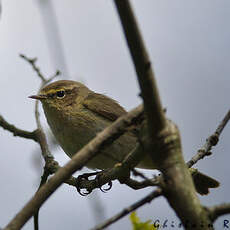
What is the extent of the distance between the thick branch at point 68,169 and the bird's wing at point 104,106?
356 centimetres

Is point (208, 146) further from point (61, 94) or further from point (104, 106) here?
point (61, 94)

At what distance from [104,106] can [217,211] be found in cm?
403

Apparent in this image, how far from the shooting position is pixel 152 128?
1960 millimetres

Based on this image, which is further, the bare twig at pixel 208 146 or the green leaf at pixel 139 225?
the bare twig at pixel 208 146

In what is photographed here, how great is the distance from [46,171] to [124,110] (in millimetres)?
2069

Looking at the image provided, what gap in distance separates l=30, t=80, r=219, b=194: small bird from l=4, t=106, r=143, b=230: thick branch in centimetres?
265

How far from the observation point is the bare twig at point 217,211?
192 centimetres

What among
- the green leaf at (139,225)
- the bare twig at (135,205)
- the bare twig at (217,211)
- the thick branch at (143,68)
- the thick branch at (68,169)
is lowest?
the green leaf at (139,225)

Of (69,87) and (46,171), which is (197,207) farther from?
(69,87)

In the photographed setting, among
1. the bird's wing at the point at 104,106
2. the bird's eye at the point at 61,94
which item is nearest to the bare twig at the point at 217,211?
the bird's wing at the point at 104,106

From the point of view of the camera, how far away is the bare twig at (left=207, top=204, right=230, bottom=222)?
6.29 ft

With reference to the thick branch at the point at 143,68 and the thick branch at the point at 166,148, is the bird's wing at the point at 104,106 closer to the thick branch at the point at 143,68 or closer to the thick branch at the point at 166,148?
the thick branch at the point at 166,148

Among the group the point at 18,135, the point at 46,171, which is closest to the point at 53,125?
the point at 18,135

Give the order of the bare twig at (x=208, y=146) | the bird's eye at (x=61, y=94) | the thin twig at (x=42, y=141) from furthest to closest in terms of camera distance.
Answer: the bird's eye at (x=61, y=94), the thin twig at (x=42, y=141), the bare twig at (x=208, y=146)
